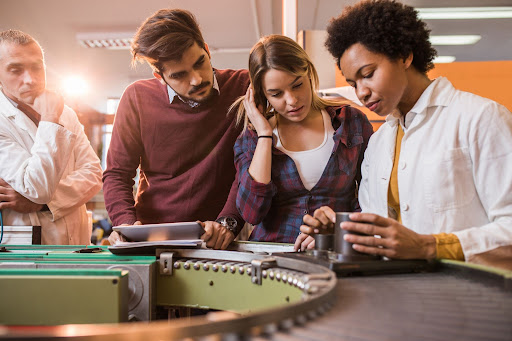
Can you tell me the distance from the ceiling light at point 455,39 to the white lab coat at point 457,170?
501cm

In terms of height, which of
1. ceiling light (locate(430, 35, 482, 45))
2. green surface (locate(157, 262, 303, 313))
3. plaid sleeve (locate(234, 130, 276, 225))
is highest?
ceiling light (locate(430, 35, 482, 45))

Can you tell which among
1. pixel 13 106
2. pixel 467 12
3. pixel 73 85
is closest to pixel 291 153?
pixel 13 106

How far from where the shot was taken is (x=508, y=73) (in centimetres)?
331

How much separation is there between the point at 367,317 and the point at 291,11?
7.45ft

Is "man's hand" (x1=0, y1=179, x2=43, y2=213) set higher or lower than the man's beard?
lower

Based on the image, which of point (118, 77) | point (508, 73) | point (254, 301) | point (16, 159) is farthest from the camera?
point (118, 77)

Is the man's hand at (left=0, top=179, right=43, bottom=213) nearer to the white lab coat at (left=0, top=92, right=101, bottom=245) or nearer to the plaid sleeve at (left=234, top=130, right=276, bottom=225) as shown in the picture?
the white lab coat at (left=0, top=92, right=101, bottom=245)

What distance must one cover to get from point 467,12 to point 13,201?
492 cm

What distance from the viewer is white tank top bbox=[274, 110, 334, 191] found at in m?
1.59

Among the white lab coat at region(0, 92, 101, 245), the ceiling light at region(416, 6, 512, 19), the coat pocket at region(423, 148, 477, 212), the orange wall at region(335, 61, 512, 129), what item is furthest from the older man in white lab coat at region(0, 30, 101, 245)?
the ceiling light at region(416, 6, 512, 19)

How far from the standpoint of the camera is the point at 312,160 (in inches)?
63.3

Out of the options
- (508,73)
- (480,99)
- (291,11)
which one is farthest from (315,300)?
(508,73)

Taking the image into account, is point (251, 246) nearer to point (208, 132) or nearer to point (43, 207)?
point (208, 132)

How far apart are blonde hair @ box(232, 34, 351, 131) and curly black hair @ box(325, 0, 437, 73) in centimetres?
18
